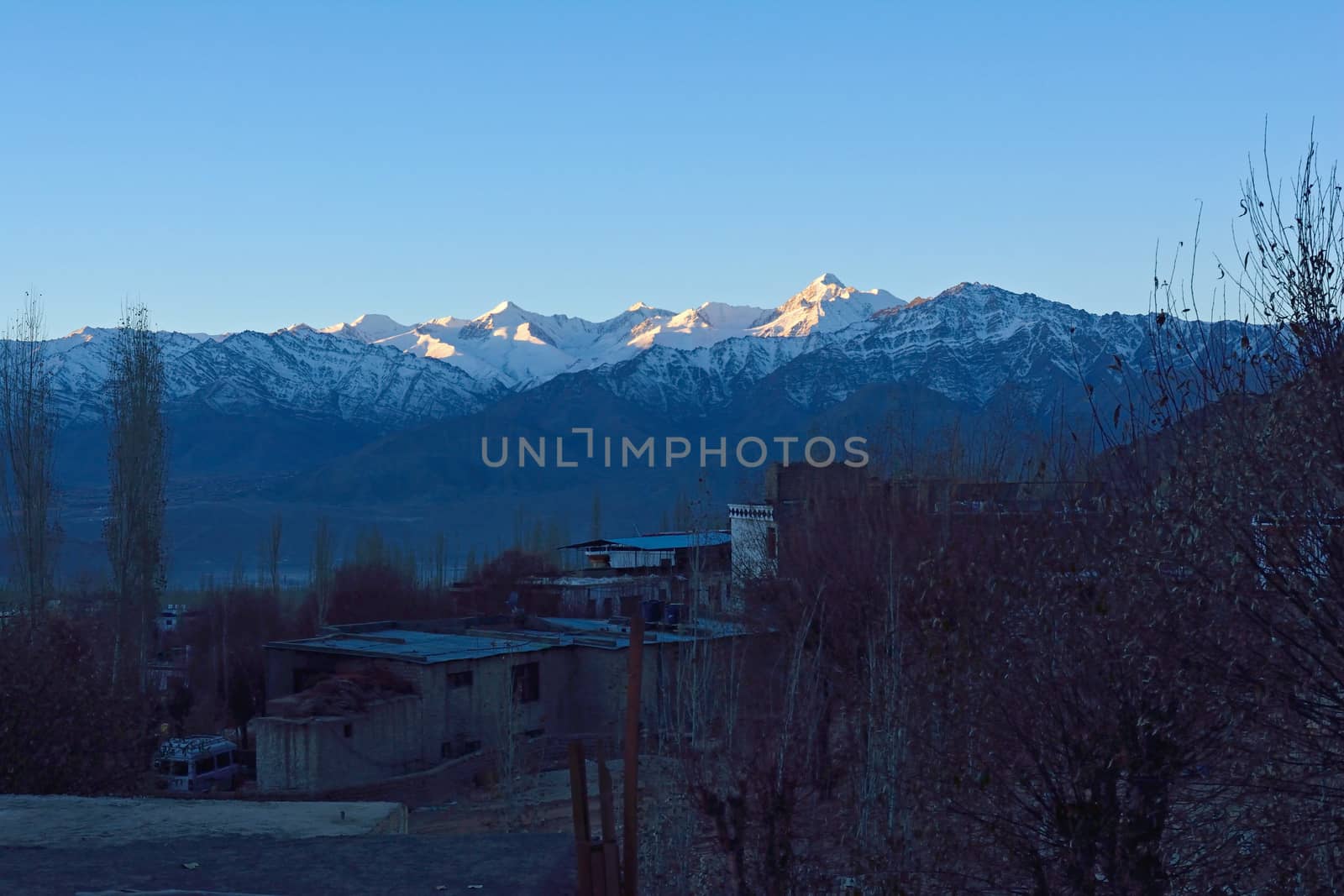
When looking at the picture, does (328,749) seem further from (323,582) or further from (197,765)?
(323,582)

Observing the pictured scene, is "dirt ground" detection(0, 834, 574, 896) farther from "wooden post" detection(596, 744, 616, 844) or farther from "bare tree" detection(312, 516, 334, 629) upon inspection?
"bare tree" detection(312, 516, 334, 629)

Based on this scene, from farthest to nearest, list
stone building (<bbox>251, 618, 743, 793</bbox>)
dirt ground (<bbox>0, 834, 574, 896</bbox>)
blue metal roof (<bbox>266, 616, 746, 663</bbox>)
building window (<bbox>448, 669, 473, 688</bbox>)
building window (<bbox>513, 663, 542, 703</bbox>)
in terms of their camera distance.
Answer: building window (<bbox>513, 663, 542, 703</bbox>)
blue metal roof (<bbox>266, 616, 746, 663</bbox>)
building window (<bbox>448, 669, 473, 688</bbox>)
stone building (<bbox>251, 618, 743, 793</bbox>)
dirt ground (<bbox>0, 834, 574, 896</bbox>)

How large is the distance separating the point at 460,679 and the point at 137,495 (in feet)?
41.7

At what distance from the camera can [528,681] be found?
37.6 metres

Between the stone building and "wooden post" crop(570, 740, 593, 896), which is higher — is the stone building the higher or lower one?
the lower one

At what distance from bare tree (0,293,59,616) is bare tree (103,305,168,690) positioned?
189cm

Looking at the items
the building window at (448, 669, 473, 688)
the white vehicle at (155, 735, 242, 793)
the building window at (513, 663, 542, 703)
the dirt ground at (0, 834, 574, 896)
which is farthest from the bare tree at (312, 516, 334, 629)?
the dirt ground at (0, 834, 574, 896)

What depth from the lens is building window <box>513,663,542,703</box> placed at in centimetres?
3716

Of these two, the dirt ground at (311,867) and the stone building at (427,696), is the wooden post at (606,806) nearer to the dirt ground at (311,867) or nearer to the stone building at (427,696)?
the dirt ground at (311,867)

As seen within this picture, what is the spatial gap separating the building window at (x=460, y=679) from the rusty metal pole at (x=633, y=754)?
3278 centimetres

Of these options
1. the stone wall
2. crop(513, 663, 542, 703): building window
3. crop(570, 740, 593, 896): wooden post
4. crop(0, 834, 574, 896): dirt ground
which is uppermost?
crop(570, 740, 593, 896): wooden post

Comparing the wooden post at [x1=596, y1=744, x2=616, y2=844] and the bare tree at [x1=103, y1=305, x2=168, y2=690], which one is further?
the bare tree at [x1=103, y1=305, x2=168, y2=690]

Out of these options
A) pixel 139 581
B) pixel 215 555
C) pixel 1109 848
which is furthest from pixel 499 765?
pixel 215 555

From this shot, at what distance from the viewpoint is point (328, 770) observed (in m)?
31.5
